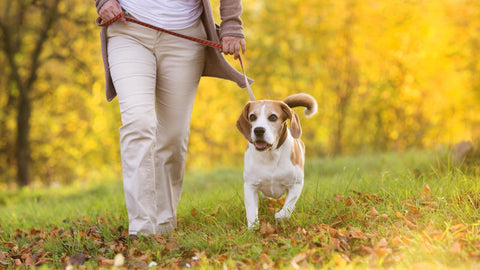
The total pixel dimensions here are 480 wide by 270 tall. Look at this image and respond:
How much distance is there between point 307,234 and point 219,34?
160cm

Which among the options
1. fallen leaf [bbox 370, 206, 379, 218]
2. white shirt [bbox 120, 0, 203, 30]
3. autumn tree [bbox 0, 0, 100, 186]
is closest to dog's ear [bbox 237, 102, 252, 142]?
white shirt [bbox 120, 0, 203, 30]

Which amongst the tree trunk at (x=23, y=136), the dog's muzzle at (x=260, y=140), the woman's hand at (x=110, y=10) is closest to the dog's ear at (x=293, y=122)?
the dog's muzzle at (x=260, y=140)

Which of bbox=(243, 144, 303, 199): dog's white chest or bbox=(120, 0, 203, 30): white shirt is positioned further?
bbox=(243, 144, 303, 199): dog's white chest

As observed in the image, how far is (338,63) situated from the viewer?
11.0 metres

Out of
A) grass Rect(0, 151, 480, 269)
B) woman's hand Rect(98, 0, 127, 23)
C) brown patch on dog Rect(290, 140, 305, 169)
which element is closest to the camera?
grass Rect(0, 151, 480, 269)

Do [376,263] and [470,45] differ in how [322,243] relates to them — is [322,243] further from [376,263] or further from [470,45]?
[470,45]

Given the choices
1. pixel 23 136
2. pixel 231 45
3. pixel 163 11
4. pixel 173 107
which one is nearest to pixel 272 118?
pixel 231 45

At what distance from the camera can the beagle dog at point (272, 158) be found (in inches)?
136

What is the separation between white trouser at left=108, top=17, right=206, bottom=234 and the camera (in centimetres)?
327

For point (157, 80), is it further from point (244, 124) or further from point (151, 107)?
point (244, 124)

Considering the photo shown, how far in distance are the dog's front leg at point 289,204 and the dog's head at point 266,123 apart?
0.34 m

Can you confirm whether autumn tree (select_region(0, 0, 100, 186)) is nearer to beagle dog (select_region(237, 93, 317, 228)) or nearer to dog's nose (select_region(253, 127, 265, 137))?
beagle dog (select_region(237, 93, 317, 228))

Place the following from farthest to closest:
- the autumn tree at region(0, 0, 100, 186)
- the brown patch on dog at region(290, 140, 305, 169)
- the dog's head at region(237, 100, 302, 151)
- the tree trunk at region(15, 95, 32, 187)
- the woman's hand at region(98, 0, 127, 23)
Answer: the tree trunk at region(15, 95, 32, 187), the autumn tree at region(0, 0, 100, 186), the brown patch on dog at region(290, 140, 305, 169), the dog's head at region(237, 100, 302, 151), the woman's hand at region(98, 0, 127, 23)

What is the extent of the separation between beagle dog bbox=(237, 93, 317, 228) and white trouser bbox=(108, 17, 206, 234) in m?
0.49
